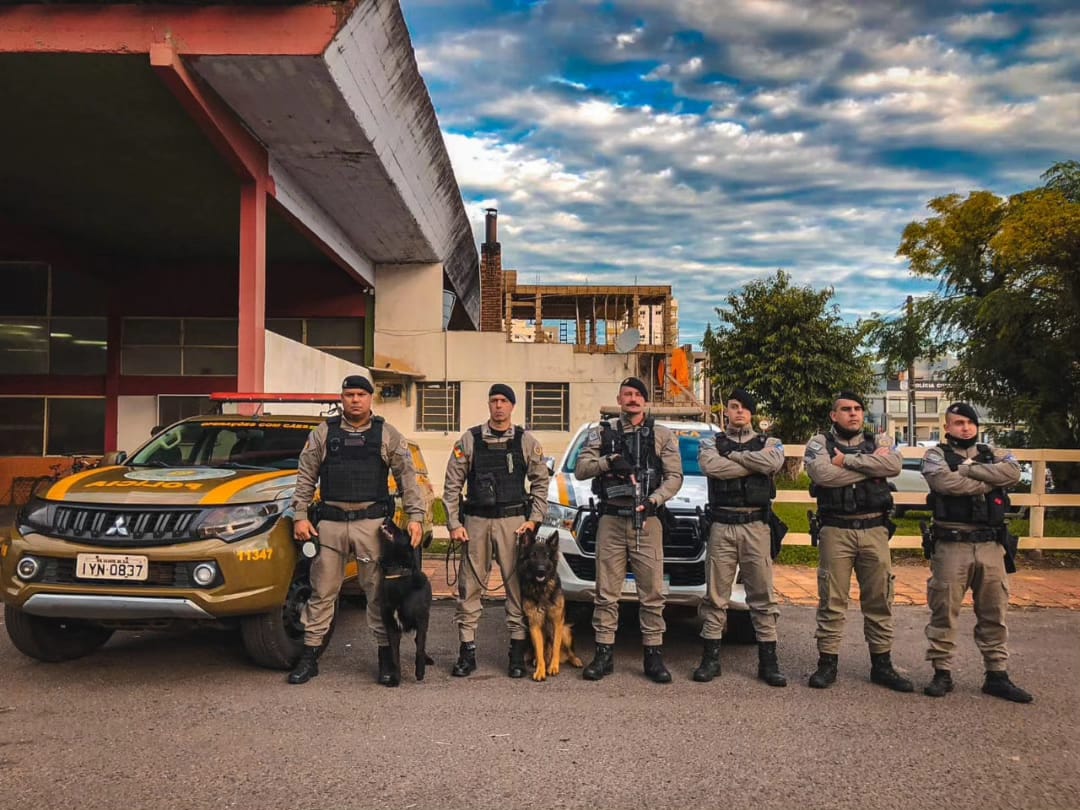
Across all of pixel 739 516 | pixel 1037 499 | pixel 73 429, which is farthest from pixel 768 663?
pixel 73 429

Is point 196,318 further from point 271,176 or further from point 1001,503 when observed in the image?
point 1001,503

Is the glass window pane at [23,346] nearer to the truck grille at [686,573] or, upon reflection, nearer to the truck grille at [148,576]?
the truck grille at [148,576]

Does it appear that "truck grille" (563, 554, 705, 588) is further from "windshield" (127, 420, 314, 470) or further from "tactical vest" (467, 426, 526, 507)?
"windshield" (127, 420, 314, 470)

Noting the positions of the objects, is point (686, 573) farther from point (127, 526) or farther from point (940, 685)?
point (127, 526)

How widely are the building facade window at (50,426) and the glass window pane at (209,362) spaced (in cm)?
210

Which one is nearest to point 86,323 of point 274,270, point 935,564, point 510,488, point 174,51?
point 274,270

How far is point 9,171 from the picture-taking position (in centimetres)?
1302

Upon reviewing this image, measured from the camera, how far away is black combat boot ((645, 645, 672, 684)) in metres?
5.18

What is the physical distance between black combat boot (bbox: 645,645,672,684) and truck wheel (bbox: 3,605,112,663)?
11.7 feet

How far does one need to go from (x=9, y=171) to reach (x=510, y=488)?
1204 cm

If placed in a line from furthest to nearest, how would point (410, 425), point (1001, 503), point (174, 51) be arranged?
point (410, 425) < point (174, 51) < point (1001, 503)

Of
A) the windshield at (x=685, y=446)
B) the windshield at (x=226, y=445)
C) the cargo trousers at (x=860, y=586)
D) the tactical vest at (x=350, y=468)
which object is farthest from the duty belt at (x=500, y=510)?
the cargo trousers at (x=860, y=586)

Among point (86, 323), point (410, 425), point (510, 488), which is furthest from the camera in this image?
point (410, 425)

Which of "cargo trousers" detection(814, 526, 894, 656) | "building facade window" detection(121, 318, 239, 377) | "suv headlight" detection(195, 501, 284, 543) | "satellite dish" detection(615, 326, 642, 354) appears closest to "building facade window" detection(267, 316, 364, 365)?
"building facade window" detection(121, 318, 239, 377)
